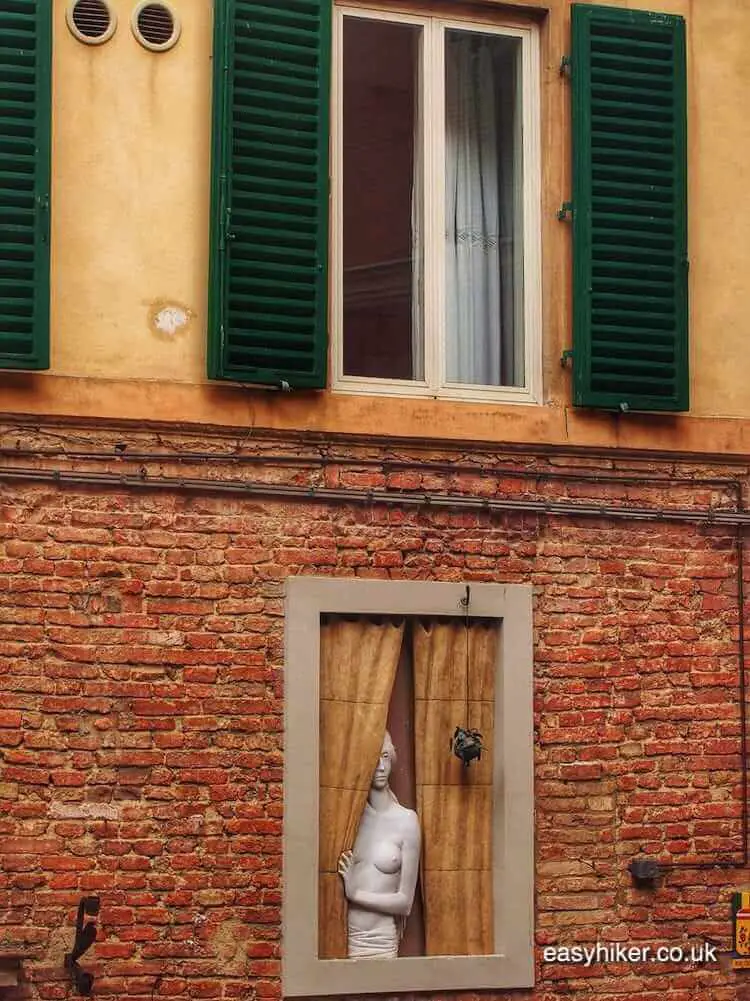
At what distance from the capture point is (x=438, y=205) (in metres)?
9.77

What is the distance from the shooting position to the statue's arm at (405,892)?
356 inches

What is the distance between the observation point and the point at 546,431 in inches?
376

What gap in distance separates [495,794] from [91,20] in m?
4.12

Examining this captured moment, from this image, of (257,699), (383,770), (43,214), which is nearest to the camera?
(43,214)

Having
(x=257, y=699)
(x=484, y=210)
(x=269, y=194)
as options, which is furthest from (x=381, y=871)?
(x=484, y=210)

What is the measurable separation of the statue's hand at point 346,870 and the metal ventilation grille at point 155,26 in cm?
388

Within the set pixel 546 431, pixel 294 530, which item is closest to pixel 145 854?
pixel 294 530

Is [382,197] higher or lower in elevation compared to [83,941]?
higher

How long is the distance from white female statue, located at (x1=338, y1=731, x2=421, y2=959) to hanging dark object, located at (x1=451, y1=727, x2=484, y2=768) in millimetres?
314

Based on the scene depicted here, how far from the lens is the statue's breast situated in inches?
358

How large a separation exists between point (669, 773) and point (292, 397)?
2.60 m

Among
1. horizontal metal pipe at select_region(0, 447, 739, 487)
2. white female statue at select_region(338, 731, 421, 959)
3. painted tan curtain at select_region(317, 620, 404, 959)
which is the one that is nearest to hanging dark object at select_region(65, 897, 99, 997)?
painted tan curtain at select_region(317, 620, 404, 959)

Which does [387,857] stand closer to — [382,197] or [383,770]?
[383,770]

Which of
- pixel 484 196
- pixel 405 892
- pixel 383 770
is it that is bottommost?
pixel 405 892
